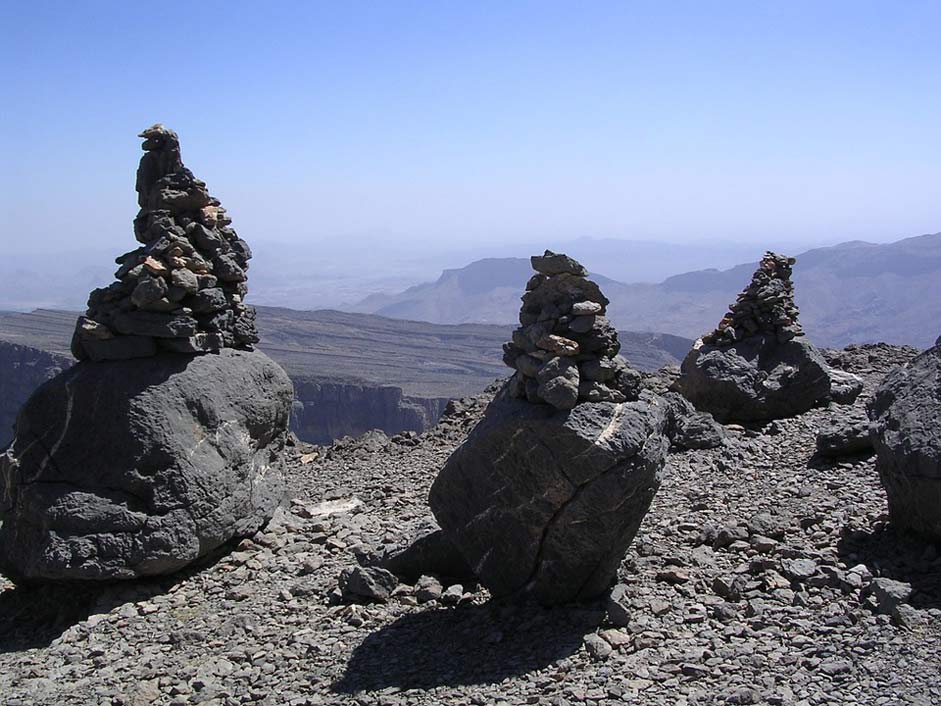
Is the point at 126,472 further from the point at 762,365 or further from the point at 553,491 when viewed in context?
the point at 762,365

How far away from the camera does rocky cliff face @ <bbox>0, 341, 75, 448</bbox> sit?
58694mm

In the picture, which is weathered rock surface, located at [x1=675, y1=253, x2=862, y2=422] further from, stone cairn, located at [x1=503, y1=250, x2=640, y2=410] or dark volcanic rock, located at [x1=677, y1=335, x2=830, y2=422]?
stone cairn, located at [x1=503, y1=250, x2=640, y2=410]

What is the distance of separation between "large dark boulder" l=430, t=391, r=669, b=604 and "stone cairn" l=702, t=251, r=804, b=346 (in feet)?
29.8

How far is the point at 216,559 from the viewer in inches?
452

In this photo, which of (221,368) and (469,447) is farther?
(221,368)

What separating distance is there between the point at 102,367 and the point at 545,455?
236 inches

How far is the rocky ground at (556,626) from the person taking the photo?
24.6 ft

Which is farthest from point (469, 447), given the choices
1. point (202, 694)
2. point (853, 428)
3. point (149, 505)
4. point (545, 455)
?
point (853, 428)

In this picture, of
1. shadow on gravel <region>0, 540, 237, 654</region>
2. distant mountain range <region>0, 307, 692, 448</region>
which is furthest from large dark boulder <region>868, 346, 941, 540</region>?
distant mountain range <region>0, 307, 692, 448</region>

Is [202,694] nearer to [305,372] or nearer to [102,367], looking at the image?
[102,367]

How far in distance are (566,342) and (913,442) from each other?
3922 millimetres

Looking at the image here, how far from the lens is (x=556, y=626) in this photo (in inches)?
335

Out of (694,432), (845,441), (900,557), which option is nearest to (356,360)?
(694,432)

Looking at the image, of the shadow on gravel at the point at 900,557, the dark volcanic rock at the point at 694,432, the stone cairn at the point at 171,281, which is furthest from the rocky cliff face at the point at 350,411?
the shadow on gravel at the point at 900,557
